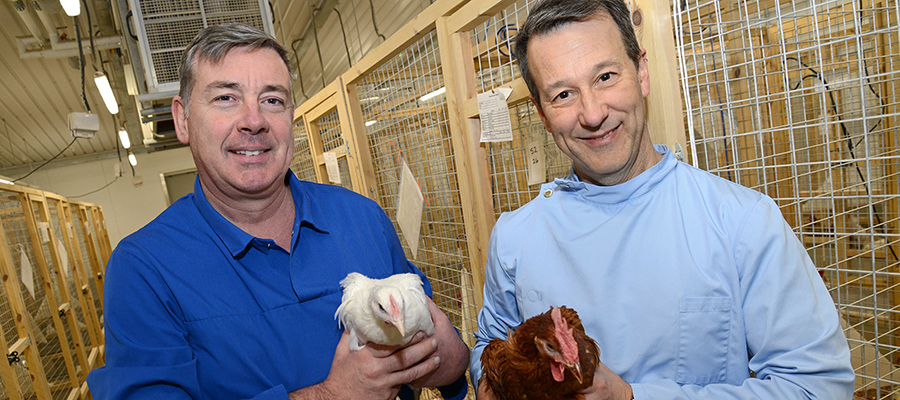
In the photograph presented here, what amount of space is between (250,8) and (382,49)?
4.37 feet

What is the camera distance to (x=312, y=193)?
161 centimetres

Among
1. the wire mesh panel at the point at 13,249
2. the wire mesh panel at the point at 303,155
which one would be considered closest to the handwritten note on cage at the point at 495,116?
the wire mesh panel at the point at 303,155

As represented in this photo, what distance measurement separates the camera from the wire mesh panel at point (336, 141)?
3.18 meters

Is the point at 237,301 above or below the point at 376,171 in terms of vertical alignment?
below

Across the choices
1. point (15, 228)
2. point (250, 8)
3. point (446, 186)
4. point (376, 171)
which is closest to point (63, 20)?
point (15, 228)

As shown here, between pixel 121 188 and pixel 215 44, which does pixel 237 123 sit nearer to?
pixel 215 44

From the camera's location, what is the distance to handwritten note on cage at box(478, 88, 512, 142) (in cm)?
162

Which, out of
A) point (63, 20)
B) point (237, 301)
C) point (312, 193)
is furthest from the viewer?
point (63, 20)

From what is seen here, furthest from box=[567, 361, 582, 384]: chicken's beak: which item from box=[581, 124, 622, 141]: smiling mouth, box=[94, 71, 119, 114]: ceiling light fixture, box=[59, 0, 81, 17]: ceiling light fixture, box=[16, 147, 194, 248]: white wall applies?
box=[16, 147, 194, 248]: white wall

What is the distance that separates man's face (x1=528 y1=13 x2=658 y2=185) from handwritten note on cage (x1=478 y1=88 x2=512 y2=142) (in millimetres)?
395

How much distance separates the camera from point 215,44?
4.42ft

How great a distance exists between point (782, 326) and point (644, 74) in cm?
68

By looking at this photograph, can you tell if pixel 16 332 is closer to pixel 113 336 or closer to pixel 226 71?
pixel 113 336

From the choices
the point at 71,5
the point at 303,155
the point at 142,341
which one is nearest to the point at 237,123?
the point at 142,341
